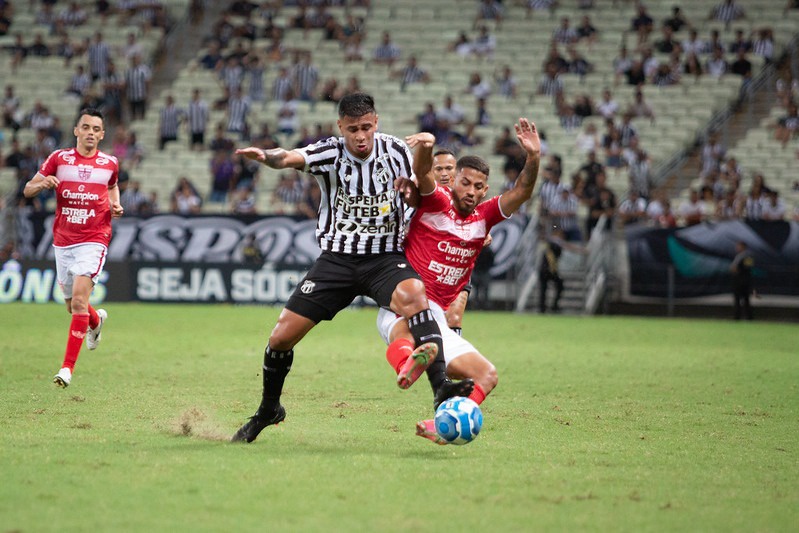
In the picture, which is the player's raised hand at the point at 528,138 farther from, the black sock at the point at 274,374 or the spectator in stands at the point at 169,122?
the spectator in stands at the point at 169,122

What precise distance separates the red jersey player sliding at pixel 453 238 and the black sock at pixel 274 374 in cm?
74

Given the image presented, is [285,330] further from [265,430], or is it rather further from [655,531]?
[655,531]

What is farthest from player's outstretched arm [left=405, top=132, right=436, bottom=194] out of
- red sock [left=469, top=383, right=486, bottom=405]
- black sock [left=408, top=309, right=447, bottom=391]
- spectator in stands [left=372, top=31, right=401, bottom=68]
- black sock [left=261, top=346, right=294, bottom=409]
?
spectator in stands [left=372, top=31, right=401, bottom=68]

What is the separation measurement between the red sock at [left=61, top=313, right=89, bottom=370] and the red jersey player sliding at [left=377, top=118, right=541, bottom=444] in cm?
402

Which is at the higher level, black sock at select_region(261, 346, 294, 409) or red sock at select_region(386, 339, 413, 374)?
red sock at select_region(386, 339, 413, 374)

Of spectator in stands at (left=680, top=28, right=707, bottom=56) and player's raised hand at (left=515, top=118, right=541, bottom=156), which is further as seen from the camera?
spectator in stands at (left=680, top=28, right=707, bottom=56)

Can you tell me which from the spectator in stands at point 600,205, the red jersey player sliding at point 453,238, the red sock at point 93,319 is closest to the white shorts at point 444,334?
the red jersey player sliding at point 453,238

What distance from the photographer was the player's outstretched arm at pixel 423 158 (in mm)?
7688

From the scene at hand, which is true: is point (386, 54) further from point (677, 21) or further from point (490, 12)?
point (677, 21)

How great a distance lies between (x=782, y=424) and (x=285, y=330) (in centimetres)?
444

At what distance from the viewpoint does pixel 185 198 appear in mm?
29219

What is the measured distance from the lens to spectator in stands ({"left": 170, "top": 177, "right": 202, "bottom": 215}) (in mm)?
29094

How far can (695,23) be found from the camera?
31.7 m

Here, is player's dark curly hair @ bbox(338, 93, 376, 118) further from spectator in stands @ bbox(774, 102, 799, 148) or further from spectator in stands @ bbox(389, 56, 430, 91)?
spectator in stands @ bbox(389, 56, 430, 91)
